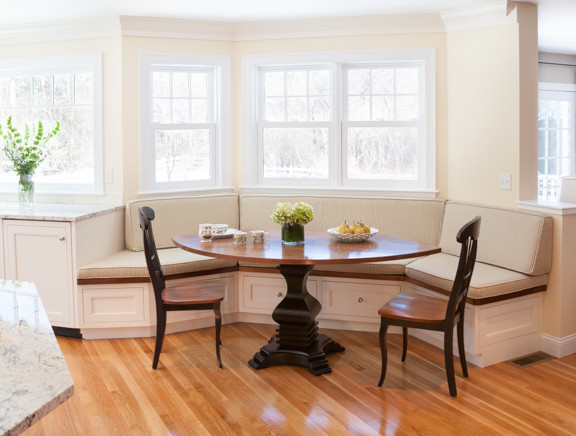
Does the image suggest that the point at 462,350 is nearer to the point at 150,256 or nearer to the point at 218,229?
the point at 218,229

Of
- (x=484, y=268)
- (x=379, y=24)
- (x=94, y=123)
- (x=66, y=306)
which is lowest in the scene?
(x=66, y=306)

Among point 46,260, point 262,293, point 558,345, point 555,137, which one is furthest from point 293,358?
point 555,137

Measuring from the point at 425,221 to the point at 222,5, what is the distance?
2131mm

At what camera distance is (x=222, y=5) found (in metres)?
4.25

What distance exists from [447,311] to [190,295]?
147cm

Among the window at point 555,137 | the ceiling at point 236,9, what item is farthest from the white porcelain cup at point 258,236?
the window at point 555,137

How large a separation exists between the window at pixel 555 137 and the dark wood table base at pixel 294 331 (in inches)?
148

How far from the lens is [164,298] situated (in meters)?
3.53

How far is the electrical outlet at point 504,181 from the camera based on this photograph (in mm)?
4145

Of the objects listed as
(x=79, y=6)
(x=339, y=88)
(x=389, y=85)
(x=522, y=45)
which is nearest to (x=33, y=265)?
(x=79, y=6)

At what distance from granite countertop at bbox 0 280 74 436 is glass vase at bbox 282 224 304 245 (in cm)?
199

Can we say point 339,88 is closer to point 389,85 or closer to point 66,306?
point 389,85

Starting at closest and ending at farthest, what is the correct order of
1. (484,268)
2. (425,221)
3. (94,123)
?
1. (484,268)
2. (425,221)
3. (94,123)

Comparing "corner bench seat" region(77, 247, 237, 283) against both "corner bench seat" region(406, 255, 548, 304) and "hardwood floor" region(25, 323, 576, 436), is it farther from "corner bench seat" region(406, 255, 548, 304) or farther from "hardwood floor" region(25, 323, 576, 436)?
"corner bench seat" region(406, 255, 548, 304)
